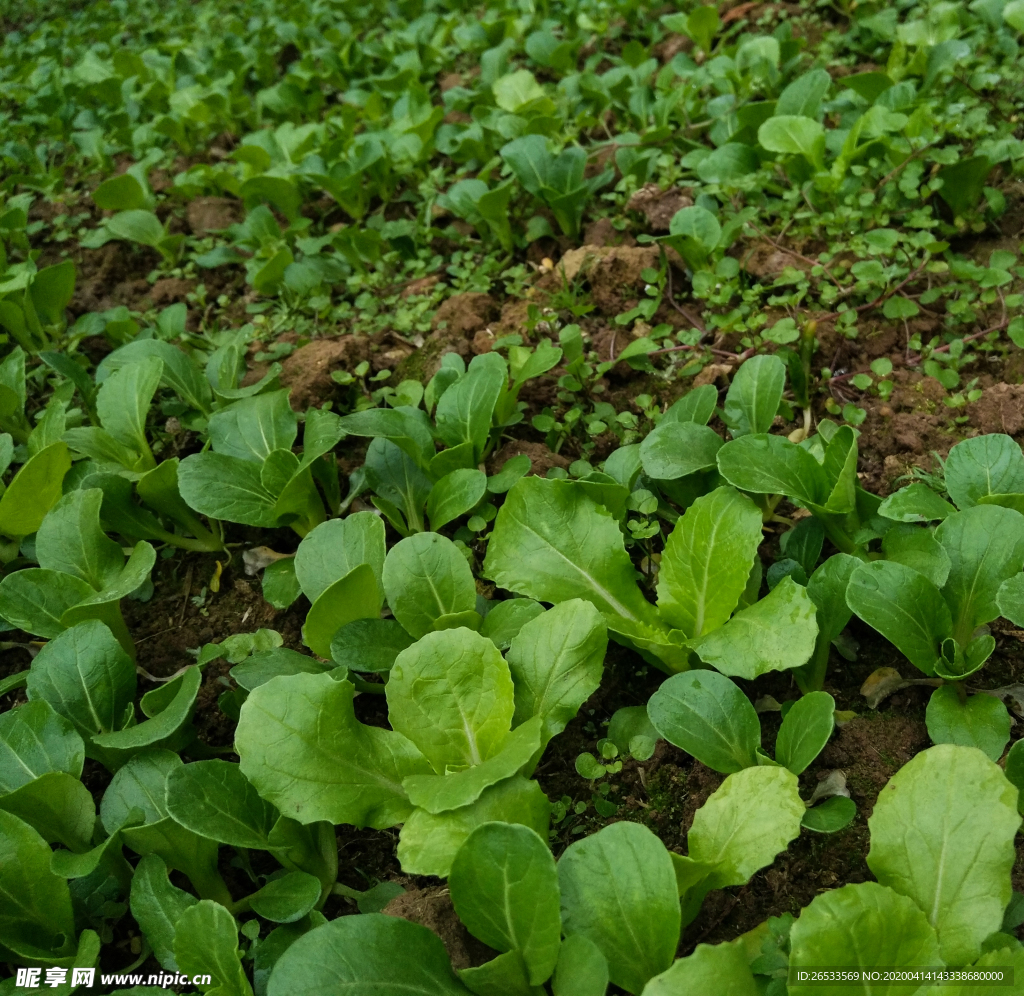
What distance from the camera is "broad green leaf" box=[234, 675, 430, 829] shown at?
1.47 m

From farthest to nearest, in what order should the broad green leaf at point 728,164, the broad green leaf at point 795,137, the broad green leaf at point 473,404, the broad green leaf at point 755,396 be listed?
the broad green leaf at point 728,164, the broad green leaf at point 795,137, the broad green leaf at point 473,404, the broad green leaf at point 755,396

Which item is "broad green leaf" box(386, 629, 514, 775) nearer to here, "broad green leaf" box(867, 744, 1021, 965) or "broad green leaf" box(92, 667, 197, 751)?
"broad green leaf" box(92, 667, 197, 751)

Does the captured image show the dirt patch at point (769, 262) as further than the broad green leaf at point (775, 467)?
Yes

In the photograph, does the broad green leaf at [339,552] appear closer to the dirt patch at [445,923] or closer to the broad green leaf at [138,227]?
the dirt patch at [445,923]

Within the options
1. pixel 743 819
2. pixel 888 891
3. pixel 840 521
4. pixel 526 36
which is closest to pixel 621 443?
pixel 840 521

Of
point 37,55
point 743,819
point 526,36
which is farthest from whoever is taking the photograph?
point 37,55

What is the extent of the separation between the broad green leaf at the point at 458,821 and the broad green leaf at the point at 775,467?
0.71 metres

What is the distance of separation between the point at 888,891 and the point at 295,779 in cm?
91

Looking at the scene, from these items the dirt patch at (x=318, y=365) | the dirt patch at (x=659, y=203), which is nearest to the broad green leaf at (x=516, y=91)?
the dirt patch at (x=659, y=203)

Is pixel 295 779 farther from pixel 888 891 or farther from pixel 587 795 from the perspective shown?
pixel 888 891

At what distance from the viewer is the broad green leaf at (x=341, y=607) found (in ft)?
5.50

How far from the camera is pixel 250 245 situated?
3137 millimetres

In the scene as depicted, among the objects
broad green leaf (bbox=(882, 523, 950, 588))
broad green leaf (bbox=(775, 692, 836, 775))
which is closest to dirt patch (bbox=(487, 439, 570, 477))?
broad green leaf (bbox=(882, 523, 950, 588))

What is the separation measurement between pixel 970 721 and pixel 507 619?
0.84m
